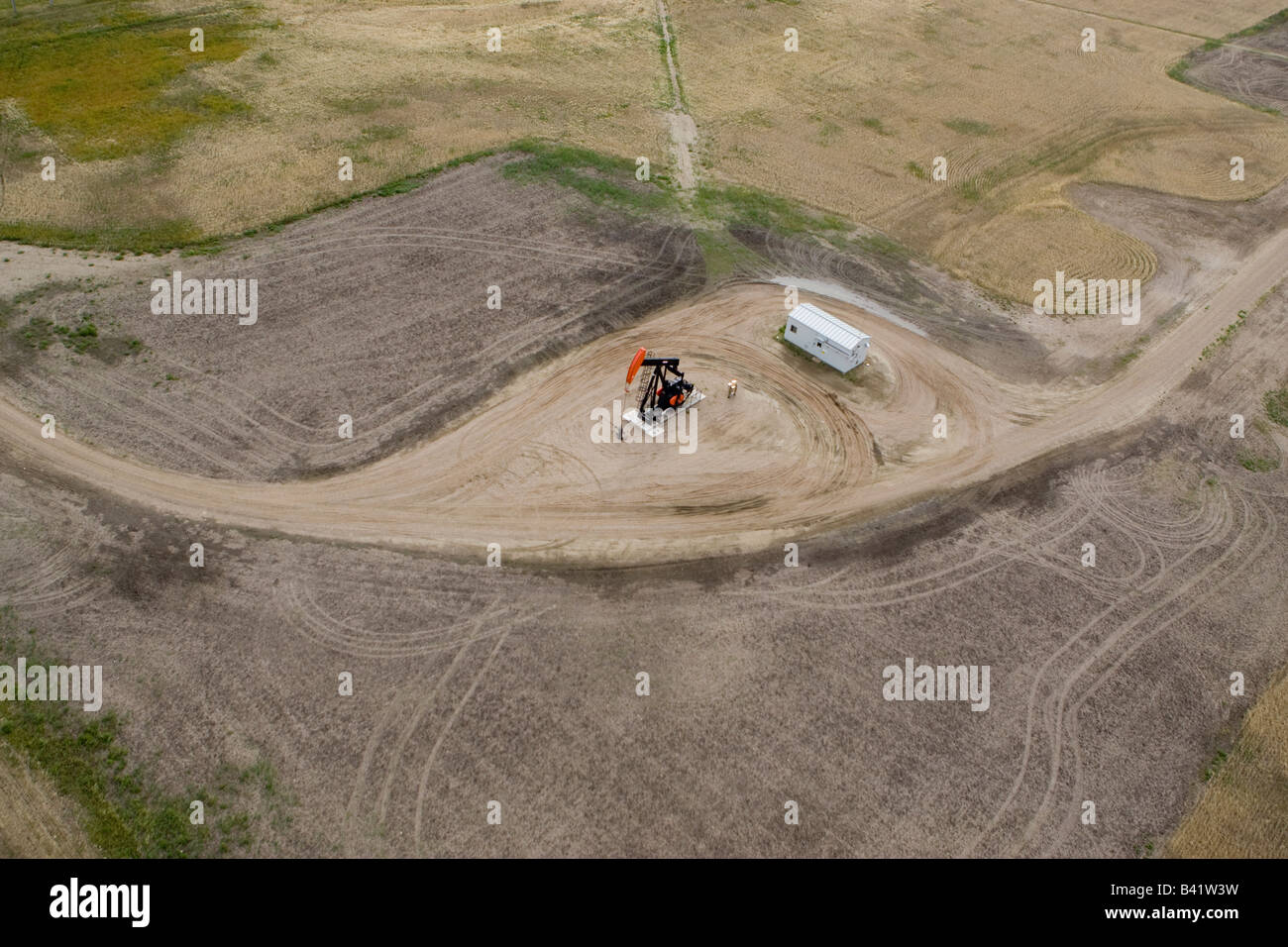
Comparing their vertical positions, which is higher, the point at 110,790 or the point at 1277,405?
the point at 1277,405

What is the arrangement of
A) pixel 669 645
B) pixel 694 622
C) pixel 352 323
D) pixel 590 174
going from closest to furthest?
pixel 669 645 < pixel 694 622 < pixel 352 323 < pixel 590 174

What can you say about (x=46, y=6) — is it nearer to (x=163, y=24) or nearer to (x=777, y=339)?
(x=163, y=24)

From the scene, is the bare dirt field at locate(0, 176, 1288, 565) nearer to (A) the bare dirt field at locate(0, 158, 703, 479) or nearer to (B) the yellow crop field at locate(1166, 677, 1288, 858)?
(A) the bare dirt field at locate(0, 158, 703, 479)

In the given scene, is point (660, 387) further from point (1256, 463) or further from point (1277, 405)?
point (1277, 405)

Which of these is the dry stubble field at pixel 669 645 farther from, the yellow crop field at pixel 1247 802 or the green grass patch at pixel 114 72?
the green grass patch at pixel 114 72

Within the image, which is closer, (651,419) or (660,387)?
(651,419)

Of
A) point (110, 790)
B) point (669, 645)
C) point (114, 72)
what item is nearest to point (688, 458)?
point (669, 645)

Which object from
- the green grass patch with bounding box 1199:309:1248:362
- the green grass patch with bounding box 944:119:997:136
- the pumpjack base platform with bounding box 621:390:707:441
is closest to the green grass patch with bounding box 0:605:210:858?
the pumpjack base platform with bounding box 621:390:707:441

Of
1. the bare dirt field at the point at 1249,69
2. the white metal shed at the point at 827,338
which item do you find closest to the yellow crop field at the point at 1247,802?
the white metal shed at the point at 827,338
